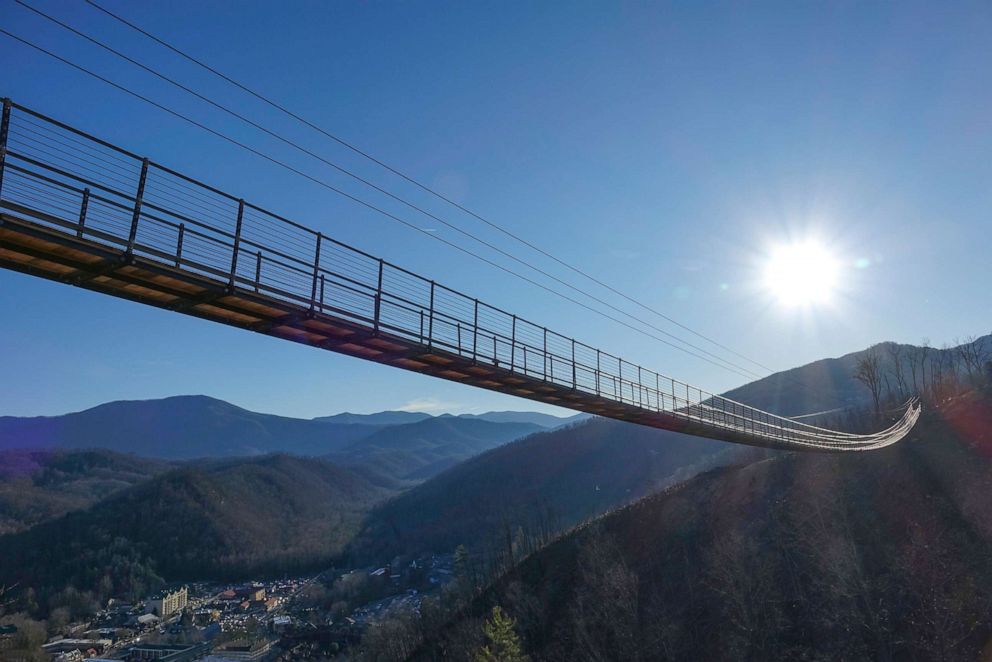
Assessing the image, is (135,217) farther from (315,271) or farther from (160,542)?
(160,542)

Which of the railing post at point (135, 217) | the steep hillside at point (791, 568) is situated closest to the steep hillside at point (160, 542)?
the steep hillside at point (791, 568)

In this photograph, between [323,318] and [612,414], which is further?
[612,414]

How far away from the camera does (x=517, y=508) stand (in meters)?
171

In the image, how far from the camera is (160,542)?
519 feet

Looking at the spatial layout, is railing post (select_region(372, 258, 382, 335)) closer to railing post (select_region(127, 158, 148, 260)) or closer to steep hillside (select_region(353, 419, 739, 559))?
railing post (select_region(127, 158, 148, 260))

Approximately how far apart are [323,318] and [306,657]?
83987mm

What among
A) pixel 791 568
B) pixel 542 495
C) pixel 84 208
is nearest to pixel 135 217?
pixel 84 208

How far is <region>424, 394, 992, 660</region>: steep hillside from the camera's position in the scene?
30.3m

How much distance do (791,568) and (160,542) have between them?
16706 centimetres

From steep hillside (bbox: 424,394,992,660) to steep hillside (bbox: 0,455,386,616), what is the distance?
4621 inches

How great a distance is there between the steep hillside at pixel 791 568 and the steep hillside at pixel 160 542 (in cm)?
11736

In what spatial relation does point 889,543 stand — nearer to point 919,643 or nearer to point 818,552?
point 818,552

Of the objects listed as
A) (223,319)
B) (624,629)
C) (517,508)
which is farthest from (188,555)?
(223,319)

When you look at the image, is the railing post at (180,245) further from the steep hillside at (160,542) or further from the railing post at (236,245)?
the steep hillside at (160,542)
